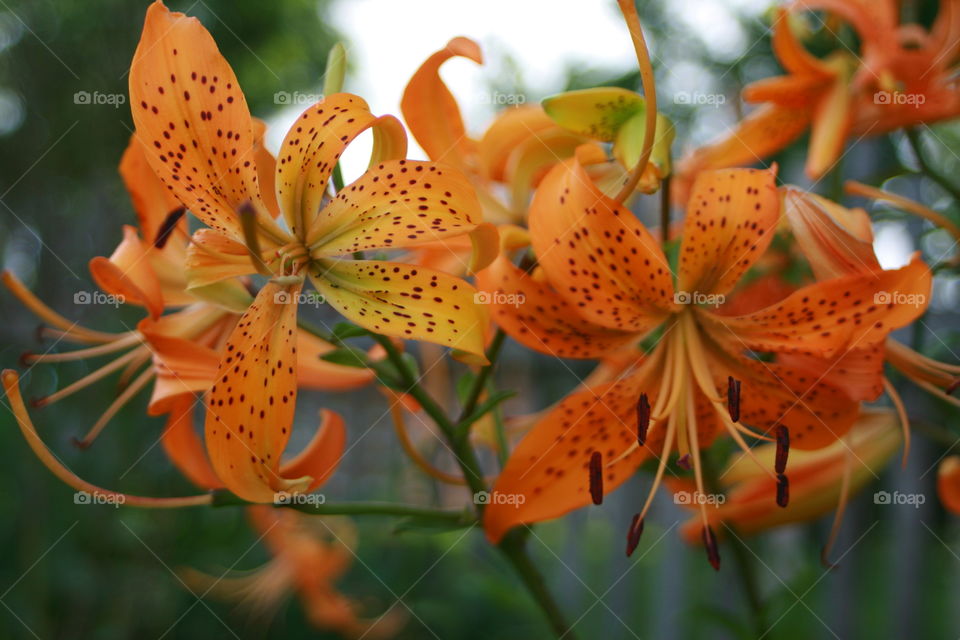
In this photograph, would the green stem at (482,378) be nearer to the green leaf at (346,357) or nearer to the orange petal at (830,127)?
the green leaf at (346,357)

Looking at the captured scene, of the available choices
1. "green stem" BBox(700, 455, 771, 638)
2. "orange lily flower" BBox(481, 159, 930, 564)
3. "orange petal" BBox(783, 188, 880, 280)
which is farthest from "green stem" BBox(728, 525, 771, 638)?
"orange petal" BBox(783, 188, 880, 280)

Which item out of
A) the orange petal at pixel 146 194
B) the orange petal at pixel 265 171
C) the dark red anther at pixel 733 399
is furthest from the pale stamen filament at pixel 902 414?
the orange petal at pixel 146 194

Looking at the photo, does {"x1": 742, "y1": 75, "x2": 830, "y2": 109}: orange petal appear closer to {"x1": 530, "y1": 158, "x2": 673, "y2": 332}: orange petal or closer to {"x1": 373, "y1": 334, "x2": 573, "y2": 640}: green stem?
{"x1": 530, "y1": 158, "x2": 673, "y2": 332}: orange petal

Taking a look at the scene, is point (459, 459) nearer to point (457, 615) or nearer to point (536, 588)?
point (536, 588)

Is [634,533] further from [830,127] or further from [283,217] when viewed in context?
[830,127]

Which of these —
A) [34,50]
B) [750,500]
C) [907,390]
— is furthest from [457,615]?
[34,50]

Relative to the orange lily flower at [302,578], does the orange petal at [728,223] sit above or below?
above
